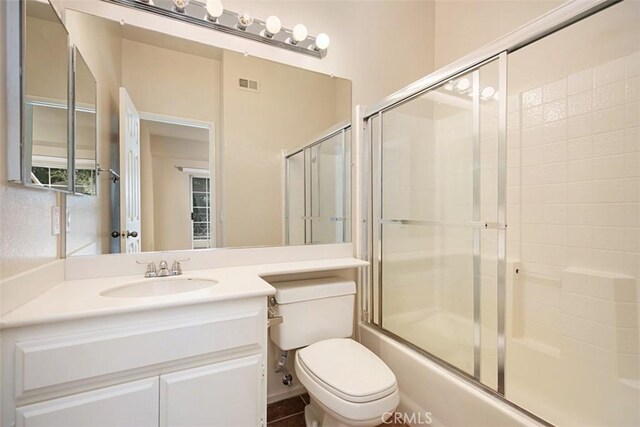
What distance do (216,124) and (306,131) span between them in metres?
0.52

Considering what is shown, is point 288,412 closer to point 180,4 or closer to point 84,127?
point 84,127

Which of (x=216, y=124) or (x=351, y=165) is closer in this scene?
(x=216, y=124)

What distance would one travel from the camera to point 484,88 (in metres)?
1.39

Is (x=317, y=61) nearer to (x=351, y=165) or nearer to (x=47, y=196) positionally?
(x=351, y=165)

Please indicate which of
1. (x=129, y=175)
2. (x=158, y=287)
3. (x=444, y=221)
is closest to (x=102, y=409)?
(x=158, y=287)

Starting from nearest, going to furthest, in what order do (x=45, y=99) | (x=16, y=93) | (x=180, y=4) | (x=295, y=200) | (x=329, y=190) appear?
(x=16, y=93) < (x=45, y=99) < (x=180, y=4) < (x=295, y=200) < (x=329, y=190)

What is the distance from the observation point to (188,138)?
4.86 ft

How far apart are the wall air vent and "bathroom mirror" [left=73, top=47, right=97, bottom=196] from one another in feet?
2.12

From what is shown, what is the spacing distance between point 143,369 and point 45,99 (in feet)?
3.12

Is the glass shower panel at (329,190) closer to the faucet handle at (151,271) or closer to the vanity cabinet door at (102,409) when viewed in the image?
the faucet handle at (151,271)

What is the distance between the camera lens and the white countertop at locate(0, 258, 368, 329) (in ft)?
2.73

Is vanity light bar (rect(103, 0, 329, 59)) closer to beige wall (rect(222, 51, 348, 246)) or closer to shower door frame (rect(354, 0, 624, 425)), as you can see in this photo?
beige wall (rect(222, 51, 348, 246))

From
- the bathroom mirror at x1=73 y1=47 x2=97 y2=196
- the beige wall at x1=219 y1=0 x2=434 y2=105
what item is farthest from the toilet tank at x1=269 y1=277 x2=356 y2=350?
the beige wall at x1=219 y1=0 x2=434 y2=105

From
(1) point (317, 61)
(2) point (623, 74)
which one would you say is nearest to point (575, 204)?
(2) point (623, 74)
